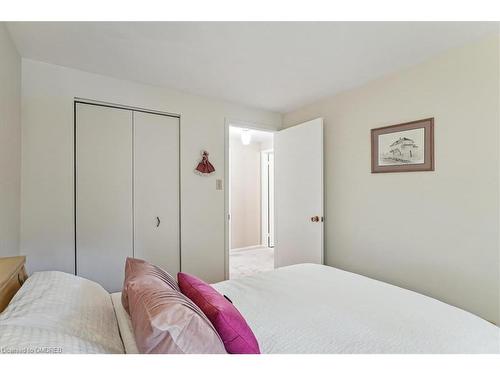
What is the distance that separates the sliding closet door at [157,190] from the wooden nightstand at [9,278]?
128 cm

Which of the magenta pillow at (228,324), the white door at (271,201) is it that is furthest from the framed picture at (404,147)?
the white door at (271,201)

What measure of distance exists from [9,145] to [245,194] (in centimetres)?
390

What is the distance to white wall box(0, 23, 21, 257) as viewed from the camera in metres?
1.60

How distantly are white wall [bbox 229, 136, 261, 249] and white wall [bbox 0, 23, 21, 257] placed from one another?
3.45 metres

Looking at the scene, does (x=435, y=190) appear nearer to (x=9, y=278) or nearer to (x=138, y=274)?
(x=138, y=274)

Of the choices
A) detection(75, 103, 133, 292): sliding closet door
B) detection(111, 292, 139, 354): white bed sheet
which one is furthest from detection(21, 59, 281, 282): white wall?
detection(111, 292, 139, 354): white bed sheet

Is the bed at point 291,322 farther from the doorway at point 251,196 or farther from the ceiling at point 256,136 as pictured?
the ceiling at point 256,136

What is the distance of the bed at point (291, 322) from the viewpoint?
0.84 metres

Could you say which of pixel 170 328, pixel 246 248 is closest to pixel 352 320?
pixel 170 328

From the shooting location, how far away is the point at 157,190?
269 cm

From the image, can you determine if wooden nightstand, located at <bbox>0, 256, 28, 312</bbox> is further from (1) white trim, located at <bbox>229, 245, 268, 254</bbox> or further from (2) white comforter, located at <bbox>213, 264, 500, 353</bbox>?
(1) white trim, located at <bbox>229, 245, 268, 254</bbox>

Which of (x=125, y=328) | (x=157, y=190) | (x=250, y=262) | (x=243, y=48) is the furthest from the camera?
(x=250, y=262)
